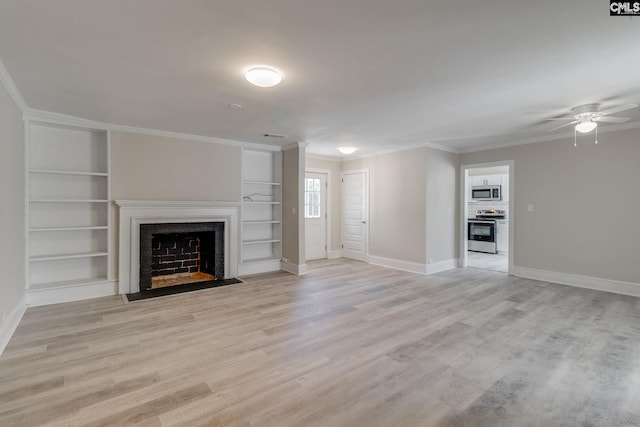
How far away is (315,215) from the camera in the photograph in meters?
7.34

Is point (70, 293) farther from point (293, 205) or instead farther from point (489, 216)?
point (489, 216)

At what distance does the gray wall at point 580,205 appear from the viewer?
4508 millimetres

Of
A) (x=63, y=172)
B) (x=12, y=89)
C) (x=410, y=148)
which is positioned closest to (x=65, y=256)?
(x=63, y=172)

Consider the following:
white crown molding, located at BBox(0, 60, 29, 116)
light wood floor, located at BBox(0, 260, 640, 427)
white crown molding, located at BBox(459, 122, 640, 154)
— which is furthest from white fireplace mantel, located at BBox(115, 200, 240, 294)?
white crown molding, located at BBox(459, 122, 640, 154)

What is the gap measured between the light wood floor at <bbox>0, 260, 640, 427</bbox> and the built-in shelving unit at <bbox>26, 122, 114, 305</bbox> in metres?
0.46

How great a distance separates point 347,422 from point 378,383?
19.6 inches

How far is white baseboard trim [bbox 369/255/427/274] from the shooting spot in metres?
5.90

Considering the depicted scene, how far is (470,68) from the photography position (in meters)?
2.64

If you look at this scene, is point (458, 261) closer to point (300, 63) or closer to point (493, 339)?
point (493, 339)

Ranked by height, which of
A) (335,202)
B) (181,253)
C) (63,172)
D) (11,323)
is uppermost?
(63,172)

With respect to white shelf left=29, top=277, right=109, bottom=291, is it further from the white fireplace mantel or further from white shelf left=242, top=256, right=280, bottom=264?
white shelf left=242, top=256, right=280, bottom=264

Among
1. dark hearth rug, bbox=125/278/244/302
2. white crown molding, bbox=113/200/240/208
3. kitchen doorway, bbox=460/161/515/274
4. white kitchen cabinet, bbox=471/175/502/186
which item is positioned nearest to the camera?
dark hearth rug, bbox=125/278/244/302

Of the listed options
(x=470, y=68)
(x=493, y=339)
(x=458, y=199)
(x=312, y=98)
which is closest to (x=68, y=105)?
(x=312, y=98)

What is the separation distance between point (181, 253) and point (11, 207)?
2445 millimetres
